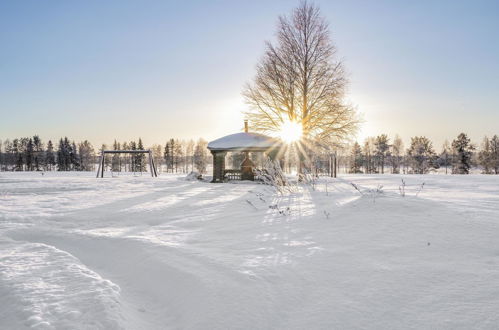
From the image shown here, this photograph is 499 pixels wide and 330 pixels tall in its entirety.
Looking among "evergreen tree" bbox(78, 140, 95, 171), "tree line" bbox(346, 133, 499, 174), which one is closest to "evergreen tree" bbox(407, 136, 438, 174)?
"tree line" bbox(346, 133, 499, 174)

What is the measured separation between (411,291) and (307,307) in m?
0.82

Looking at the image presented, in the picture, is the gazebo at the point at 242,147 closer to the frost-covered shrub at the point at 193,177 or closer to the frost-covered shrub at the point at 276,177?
the frost-covered shrub at the point at 193,177

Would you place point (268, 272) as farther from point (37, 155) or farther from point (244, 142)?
point (37, 155)

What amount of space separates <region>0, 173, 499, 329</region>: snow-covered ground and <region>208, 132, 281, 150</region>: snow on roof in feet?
40.6

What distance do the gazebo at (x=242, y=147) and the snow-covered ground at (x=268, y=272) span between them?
40.8ft

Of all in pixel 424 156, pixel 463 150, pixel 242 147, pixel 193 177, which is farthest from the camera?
pixel 424 156

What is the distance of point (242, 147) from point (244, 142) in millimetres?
436

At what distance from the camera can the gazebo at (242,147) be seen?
56.1ft

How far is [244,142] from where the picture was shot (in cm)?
1736

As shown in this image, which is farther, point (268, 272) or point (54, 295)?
point (268, 272)

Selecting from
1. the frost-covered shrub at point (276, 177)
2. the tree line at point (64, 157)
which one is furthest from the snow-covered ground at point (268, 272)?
the tree line at point (64, 157)

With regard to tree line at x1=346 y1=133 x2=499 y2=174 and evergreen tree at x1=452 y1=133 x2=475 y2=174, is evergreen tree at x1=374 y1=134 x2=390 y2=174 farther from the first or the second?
evergreen tree at x1=452 y1=133 x2=475 y2=174

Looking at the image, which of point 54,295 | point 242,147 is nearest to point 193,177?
point 242,147

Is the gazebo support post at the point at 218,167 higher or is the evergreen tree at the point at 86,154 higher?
the evergreen tree at the point at 86,154
